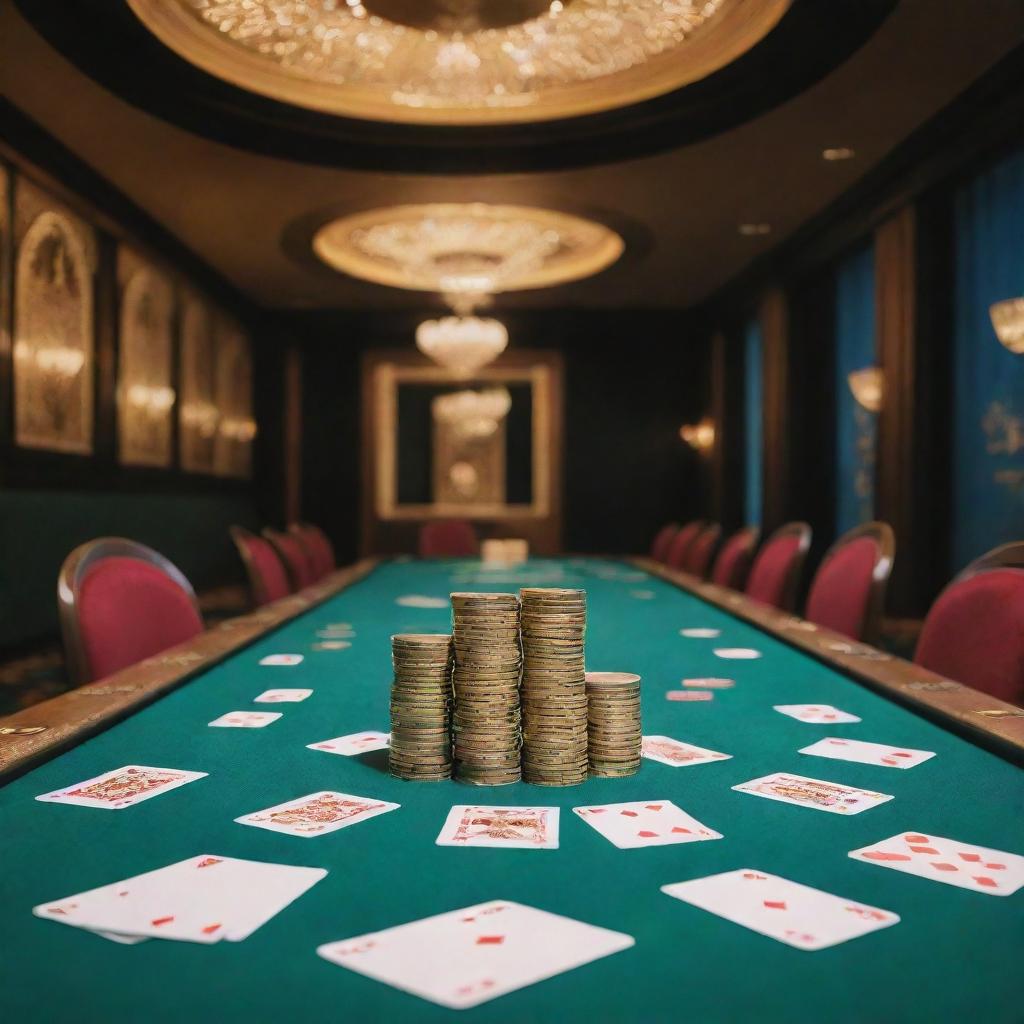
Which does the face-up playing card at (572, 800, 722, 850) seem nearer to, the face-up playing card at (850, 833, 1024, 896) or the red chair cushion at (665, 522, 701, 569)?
the face-up playing card at (850, 833, 1024, 896)

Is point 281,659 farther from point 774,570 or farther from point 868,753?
point 774,570

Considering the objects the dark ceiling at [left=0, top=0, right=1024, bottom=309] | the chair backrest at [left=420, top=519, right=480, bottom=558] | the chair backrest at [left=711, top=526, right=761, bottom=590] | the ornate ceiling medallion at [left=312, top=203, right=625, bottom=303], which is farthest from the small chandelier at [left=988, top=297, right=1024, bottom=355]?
the chair backrest at [left=420, top=519, right=480, bottom=558]

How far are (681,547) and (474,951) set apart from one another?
5.46 metres

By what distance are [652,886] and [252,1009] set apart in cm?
39

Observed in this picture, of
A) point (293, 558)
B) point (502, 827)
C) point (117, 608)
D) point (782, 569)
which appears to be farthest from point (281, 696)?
point (293, 558)

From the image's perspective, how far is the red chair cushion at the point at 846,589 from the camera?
2.77m

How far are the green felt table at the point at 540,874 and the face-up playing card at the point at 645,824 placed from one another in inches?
0.8

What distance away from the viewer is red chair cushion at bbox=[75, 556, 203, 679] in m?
2.14

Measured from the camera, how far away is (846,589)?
294 cm

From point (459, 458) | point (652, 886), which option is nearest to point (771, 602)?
point (652, 886)

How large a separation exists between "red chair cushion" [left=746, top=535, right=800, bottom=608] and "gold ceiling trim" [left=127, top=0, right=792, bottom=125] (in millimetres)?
2146

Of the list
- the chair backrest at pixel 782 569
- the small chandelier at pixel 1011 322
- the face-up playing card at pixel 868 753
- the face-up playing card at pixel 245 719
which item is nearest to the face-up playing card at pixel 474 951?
the face-up playing card at pixel 868 753

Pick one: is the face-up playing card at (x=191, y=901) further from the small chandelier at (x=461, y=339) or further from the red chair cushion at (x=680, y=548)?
the small chandelier at (x=461, y=339)

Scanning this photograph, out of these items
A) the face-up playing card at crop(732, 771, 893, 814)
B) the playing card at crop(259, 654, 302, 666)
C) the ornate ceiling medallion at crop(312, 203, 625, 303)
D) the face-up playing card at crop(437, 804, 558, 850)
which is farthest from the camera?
the ornate ceiling medallion at crop(312, 203, 625, 303)
